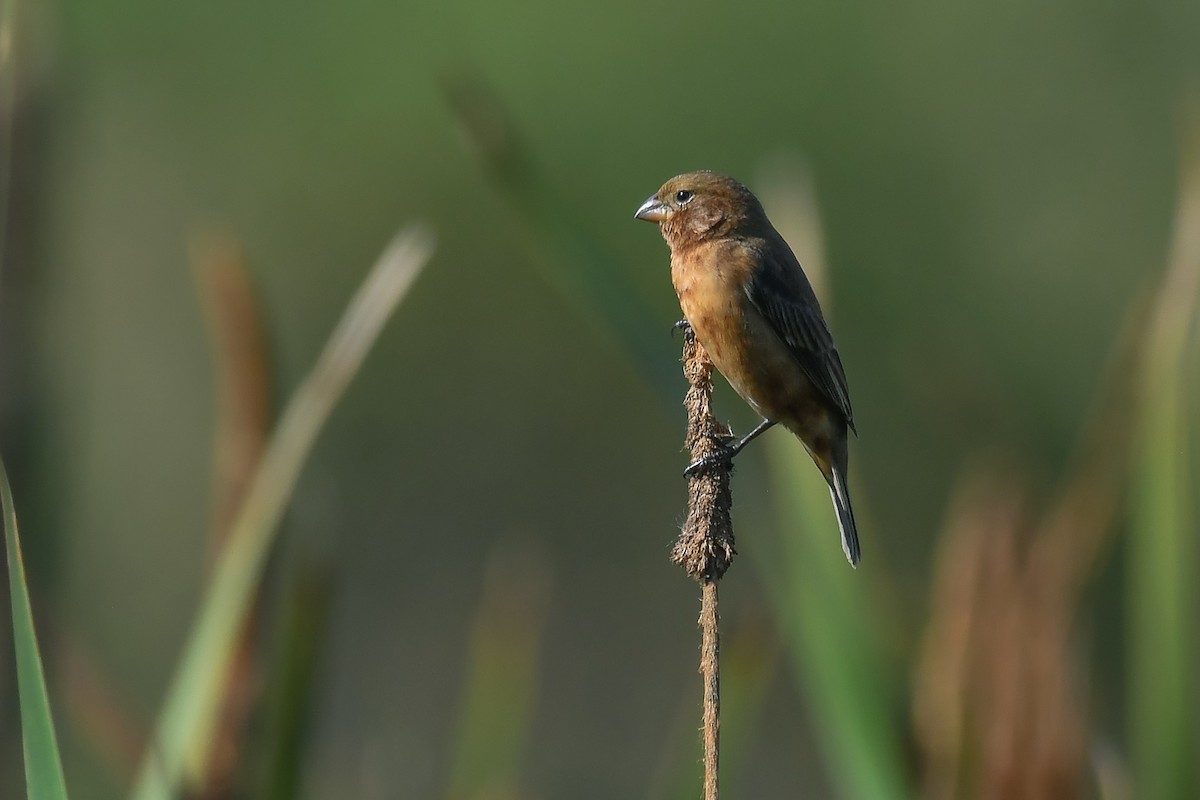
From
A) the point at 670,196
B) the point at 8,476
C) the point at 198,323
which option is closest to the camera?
the point at 8,476

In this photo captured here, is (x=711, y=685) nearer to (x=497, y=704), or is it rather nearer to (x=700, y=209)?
(x=497, y=704)

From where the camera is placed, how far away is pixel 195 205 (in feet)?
37.9

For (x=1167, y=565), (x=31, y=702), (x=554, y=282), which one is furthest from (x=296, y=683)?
(x=554, y=282)

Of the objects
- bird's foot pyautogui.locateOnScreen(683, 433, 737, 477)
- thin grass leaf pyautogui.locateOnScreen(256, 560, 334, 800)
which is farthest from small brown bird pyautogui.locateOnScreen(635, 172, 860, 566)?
thin grass leaf pyautogui.locateOnScreen(256, 560, 334, 800)

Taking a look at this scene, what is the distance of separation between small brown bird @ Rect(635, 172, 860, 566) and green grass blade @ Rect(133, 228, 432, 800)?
151 cm

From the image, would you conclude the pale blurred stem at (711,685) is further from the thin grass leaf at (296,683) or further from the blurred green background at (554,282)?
the blurred green background at (554,282)

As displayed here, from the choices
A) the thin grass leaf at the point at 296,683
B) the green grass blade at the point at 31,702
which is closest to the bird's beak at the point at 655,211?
the thin grass leaf at the point at 296,683

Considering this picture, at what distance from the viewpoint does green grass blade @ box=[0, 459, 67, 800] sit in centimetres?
202

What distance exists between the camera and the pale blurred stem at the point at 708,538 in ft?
7.02

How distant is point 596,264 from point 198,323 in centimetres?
885

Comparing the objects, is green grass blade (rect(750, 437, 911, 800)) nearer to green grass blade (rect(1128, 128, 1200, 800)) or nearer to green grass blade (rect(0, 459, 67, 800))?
green grass blade (rect(1128, 128, 1200, 800))

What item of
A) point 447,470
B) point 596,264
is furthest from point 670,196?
point 447,470

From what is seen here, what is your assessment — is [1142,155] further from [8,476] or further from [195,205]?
[8,476]

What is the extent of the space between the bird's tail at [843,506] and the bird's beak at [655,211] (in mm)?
801
